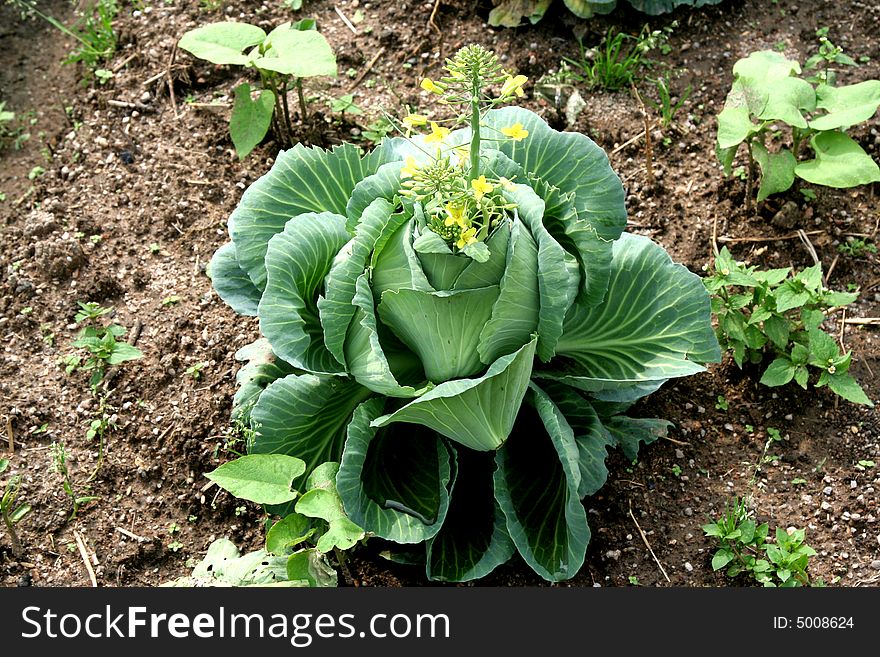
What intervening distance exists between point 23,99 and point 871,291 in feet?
14.1

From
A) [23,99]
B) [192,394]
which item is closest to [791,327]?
[192,394]

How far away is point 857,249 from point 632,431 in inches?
56.5

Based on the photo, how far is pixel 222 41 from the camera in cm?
443

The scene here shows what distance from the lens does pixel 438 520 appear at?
3.35 metres

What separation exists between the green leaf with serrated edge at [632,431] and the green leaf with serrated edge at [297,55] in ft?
6.13

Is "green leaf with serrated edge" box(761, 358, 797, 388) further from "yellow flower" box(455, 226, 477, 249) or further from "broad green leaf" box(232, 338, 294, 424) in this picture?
"broad green leaf" box(232, 338, 294, 424)

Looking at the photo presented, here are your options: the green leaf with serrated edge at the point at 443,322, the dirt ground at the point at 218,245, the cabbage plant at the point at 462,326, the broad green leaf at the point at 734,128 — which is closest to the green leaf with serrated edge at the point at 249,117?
the dirt ground at the point at 218,245

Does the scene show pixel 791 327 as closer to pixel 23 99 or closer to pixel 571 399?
pixel 571 399

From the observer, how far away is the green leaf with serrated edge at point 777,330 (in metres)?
3.95

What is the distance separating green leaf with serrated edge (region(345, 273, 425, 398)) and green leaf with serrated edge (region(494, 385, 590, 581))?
0.46 m

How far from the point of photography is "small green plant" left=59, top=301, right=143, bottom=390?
4164mm

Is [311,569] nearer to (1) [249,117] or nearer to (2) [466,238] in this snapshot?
(2) [466,238]

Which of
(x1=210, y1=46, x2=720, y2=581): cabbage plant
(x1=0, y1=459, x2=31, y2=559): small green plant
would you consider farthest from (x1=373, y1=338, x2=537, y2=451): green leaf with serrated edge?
(x1=0, y1=459, x2=31, y2=559): small green plant

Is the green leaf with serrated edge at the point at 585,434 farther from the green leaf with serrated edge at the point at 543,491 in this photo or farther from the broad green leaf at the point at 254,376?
the broad green leaf at the point at 254,376
